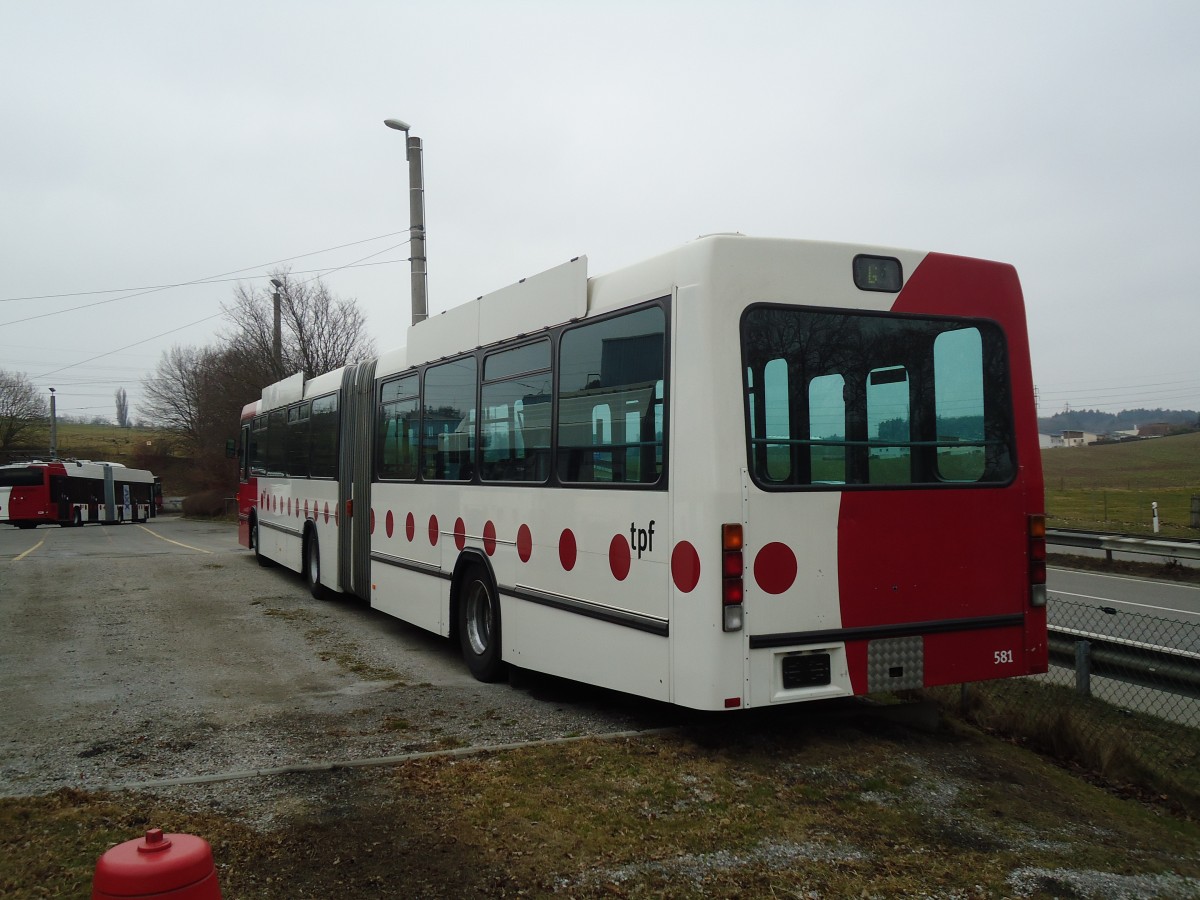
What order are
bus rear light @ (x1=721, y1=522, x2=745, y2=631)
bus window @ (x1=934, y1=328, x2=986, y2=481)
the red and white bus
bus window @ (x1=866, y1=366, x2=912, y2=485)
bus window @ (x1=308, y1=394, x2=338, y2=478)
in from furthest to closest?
the red and white bus < bus window @ (x1=308, y1=394, x2=338, y2=478) < bus window @ (x1=934, y1=328, x2=986, y2=481) < bus window @ (x1=866, y1=366, x2=912, y2=485) < bus rear light @ (x1=721, y1=522, x2=745, y2=631)

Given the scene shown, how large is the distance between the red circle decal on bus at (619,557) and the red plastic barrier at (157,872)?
10.8 ft

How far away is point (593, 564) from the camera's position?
6090mm

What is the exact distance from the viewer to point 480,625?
798cm

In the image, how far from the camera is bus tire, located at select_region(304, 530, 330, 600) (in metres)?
12.9

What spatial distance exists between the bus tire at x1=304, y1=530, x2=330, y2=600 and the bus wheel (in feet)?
17.1

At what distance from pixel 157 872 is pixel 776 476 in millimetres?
3595

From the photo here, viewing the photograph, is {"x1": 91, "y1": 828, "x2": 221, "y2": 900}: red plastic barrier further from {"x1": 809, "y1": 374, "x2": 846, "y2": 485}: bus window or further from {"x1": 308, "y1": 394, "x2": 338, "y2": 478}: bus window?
{"x1": 308, "y1": 394, "x2": 338, "y2": 478}: bus window

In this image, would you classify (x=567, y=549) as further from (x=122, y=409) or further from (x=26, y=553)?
(x=122, y=409)

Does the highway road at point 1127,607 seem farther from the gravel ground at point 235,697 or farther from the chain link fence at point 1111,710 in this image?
the gravel ground at point 235,697

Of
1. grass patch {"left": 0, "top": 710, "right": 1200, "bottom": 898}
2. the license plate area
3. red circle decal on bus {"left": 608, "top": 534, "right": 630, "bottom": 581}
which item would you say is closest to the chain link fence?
grass patch {"left": 0, "top": 710, "right": 1200, "bottom": 898}

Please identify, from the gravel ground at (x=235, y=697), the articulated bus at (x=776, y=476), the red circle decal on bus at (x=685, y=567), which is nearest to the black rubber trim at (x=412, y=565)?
the gravel ground at (x=235, y=697)

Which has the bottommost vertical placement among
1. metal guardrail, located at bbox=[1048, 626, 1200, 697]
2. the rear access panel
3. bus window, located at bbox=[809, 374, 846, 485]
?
metal guardrail, located at bbox=[1048, 626, 1200, 697]

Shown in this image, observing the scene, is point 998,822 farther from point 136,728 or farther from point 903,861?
point 136,728

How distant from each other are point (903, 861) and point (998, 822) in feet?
2.53
